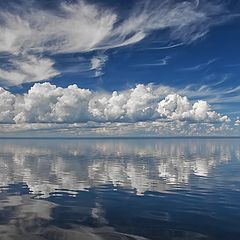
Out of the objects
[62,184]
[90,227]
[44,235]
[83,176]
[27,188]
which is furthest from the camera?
[83,176]

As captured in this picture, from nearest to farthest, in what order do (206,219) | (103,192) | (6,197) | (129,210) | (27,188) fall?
(206,219) → (129,210) → (6,197) → (103,192) → (27,188)

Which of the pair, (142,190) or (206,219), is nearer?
(206,219)

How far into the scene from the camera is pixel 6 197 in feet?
Answer: 175

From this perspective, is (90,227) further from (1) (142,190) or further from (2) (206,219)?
(1) (142,190)

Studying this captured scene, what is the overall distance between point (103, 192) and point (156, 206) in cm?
1356

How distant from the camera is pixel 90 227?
118 ft

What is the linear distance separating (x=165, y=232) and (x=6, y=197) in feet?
91.5

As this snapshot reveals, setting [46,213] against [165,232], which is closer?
[165,232]

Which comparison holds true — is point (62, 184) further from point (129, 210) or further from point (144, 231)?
point (144, 231)

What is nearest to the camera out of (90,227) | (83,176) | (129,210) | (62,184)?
(90,227)

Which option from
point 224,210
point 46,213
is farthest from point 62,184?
point 224,210

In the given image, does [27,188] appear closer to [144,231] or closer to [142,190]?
[142,190]

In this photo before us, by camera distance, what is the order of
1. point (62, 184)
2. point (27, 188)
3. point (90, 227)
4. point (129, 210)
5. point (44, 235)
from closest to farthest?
1. point (44, 235)
2. point (90, 227)
3. point (129, 210)
4. point (27, 188)
5. point (62, 184)

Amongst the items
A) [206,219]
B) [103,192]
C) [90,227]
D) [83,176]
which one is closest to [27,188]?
[103,192]
